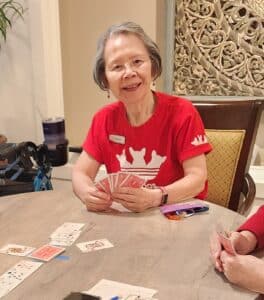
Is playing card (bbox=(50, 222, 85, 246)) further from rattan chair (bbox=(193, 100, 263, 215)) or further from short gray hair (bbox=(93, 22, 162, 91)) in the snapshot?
rattan chair (bbox=(193, 100, 263, 215))

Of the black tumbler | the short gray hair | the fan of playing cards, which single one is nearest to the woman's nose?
the short gray hair

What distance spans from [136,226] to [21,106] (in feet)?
6.99

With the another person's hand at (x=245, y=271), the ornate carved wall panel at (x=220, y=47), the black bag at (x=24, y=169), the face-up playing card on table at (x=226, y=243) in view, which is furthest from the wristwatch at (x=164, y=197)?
the ornate carved wall panel at (x=220, y=47)

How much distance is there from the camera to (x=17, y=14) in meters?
3.11

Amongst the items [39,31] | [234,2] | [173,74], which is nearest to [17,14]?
[39,31]

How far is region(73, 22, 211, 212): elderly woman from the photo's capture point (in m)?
1.66

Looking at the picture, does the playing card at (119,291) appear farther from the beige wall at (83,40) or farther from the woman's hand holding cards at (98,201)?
the beige wall at (83,40)

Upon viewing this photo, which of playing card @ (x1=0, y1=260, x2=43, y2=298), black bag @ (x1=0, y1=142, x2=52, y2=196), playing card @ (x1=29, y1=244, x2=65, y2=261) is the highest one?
playing card @ (x1=0, y1=260, x2=43, y2=298)

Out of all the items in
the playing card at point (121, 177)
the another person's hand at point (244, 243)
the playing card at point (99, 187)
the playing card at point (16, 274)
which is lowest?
the playing card at point (16, 274)

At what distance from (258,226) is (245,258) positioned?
0.67 ft

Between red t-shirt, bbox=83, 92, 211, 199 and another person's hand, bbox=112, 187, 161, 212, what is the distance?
0.65ft

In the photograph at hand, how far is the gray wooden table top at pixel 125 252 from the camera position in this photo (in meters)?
1.06

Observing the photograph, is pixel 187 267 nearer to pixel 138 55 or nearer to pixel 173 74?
pixel 138 55

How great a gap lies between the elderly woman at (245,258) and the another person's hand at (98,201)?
1.48 ft
